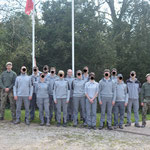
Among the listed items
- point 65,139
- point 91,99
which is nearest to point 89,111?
point 91,99

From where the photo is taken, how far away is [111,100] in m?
8.77

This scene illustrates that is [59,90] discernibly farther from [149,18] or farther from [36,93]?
[149,18]

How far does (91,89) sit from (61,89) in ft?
3.35

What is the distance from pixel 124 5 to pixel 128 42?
5.07m

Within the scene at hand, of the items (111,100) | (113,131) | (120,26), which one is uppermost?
(120,26)

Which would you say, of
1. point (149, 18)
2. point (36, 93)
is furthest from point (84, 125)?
point (149, 18)

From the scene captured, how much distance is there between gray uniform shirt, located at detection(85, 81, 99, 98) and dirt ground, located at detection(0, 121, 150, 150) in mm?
1157

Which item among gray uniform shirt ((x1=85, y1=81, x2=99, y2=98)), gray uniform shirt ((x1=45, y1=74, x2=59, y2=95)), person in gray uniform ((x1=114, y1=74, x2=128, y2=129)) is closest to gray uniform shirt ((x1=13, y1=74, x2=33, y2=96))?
gray uniform shirt ((x1=45, y1=74, x2=59, y2=95))

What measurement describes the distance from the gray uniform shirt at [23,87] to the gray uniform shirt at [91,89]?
1.94 metres

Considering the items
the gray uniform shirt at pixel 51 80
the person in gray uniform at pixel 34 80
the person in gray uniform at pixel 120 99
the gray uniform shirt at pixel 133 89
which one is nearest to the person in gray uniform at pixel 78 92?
the gray uniform shirt at pixel 51 80

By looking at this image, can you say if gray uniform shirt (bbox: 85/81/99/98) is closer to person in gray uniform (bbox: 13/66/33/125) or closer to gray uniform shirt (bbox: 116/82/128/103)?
gray uniform shirt (bbox: 116/82/128/103)

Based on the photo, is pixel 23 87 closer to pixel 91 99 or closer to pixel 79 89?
pixel 79 89

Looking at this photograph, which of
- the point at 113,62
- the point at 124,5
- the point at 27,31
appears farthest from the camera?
the point at 124,5

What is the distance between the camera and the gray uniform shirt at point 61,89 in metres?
9.03
